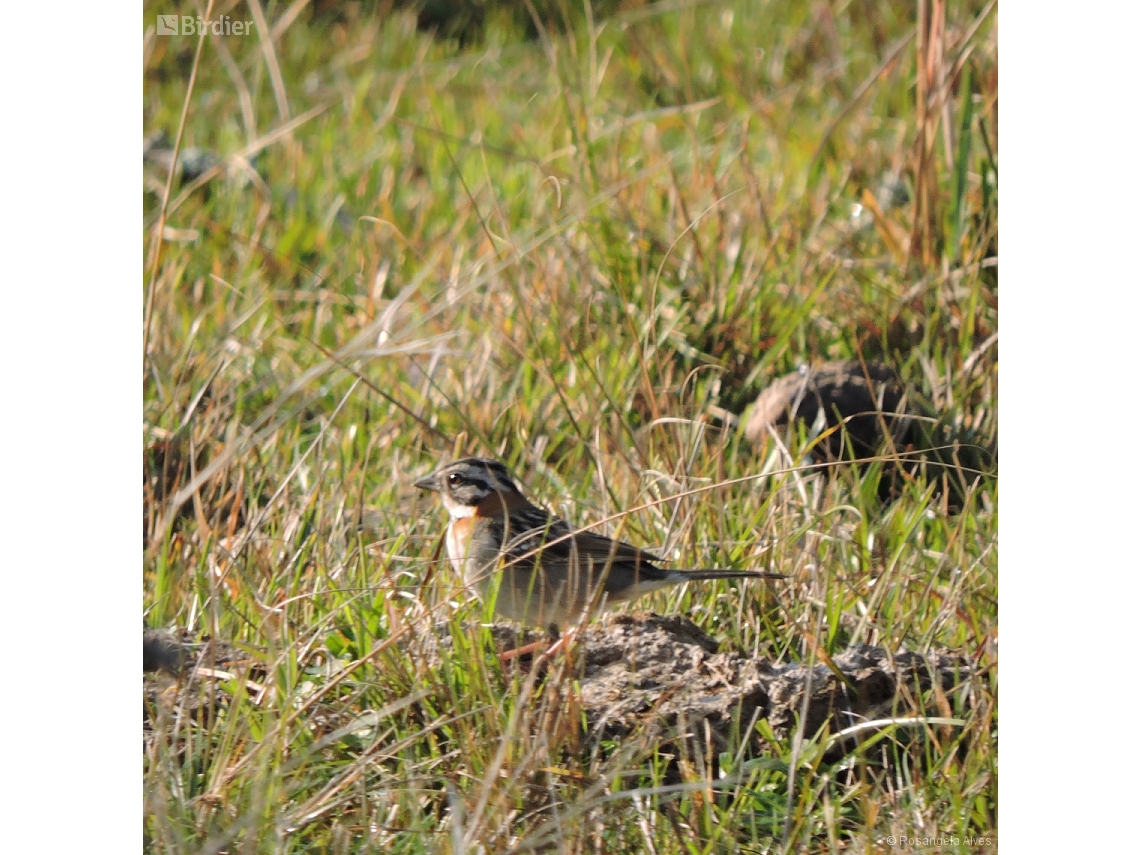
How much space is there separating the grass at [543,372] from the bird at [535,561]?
0.31ft

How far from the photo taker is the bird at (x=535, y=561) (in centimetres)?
342

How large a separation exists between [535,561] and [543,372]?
3.33 feet

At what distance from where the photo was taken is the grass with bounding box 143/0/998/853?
306cm

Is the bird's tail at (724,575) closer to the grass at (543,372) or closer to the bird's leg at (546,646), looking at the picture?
the grass at (543,372)

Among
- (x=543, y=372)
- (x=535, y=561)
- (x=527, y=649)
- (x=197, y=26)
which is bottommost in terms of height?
(x=527, y=649)

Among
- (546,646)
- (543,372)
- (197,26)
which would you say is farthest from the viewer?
(543,372)

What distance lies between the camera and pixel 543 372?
4.38 metres

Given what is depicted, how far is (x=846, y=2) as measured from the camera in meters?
5.59

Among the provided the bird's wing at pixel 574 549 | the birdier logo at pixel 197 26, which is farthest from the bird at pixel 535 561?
the birdier logo at pixel 197 26

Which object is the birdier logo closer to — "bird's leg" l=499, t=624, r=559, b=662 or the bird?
the bird

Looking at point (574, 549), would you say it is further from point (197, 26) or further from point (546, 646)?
point (197, 26)

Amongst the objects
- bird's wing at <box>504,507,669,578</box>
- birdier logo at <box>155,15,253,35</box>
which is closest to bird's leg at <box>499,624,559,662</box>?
bird's wing at <box>504,507,669,578</box>

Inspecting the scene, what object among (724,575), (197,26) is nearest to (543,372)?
(724,575)
